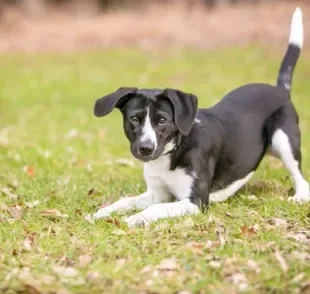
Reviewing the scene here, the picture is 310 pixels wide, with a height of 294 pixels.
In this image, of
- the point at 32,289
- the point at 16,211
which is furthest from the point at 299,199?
the point at 32,289

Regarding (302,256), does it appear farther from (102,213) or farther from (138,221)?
(102,213)

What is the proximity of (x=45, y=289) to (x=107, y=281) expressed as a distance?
377mm

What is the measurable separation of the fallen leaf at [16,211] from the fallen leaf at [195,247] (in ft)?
5.17

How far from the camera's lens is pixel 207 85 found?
607 inches

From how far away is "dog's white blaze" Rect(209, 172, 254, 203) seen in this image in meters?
6.66

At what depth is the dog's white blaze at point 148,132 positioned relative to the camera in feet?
19.0

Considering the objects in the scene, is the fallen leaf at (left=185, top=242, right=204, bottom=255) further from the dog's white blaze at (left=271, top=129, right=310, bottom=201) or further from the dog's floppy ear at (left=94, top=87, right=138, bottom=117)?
the dog's white blaze at (left=271, top=129, right=310, bottom=201)

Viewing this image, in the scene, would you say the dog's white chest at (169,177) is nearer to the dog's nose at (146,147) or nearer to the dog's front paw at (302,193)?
the dog's nose at (146,147)

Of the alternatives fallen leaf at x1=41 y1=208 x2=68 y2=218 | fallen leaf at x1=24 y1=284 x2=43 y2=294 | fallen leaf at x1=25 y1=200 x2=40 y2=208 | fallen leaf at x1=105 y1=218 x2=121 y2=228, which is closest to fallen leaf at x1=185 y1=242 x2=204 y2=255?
fallen leaf at x1=105 y1=218 x2=121 y2=228

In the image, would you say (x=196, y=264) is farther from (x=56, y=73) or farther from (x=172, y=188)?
(x=56, y=73)

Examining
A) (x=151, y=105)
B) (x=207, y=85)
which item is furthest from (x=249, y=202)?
(x=207, y=85)

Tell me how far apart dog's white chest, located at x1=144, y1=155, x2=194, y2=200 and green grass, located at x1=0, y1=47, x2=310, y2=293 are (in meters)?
0.31

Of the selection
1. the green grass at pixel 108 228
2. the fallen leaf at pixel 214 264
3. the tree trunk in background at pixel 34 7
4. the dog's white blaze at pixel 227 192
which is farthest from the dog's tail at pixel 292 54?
the tree trunk in background at pixel 34 7

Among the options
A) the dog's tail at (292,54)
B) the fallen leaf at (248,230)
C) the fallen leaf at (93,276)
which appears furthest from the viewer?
the dog's tail at (292,54)
